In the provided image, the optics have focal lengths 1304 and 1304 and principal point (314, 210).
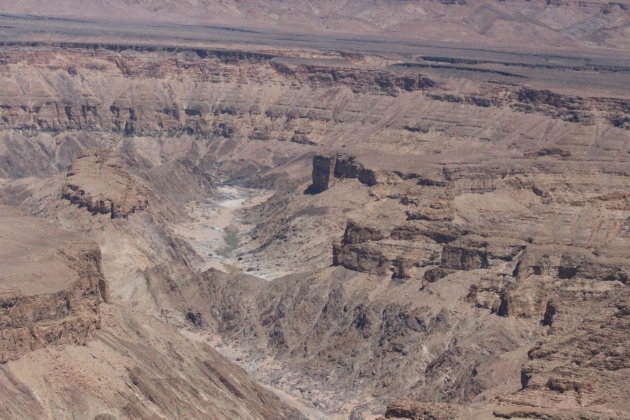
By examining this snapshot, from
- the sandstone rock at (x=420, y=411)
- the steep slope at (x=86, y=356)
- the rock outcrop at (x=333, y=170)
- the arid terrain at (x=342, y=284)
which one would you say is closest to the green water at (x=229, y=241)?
the arid terrain at (x=342, y=284)

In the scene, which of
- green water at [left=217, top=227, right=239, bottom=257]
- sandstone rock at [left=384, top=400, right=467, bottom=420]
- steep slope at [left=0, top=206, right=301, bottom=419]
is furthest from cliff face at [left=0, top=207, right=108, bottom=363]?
green water at [left=217, top=227, right=239, bottom=257]

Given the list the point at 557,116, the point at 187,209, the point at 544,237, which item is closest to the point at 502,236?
the point at 544,237

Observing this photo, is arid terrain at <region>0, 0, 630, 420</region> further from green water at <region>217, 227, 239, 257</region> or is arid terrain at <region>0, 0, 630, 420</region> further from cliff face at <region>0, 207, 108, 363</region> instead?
green water at <region>217, 227, 239, 257</region>

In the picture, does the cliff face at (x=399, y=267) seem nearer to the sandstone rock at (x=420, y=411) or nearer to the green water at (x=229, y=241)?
the sandstone rock at (x=420, y=411)

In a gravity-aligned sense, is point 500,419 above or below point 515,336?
above

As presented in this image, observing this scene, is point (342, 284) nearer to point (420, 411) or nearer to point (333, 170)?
point (333, 170)

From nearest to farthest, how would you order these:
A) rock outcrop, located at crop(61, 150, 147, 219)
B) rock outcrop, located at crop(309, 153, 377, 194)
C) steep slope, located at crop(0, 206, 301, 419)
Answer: steep slope, located at crop(0, 206, 301, 419) < rock outcrop, located at crop(61, 150, 147, 219) < rock outcrop, located at crop(309, 153, 377, 194)

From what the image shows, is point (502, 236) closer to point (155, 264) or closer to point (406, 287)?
point (406, 287)

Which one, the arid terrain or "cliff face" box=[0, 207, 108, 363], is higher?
"cliff face" box=[0, 207, 108, 363]
